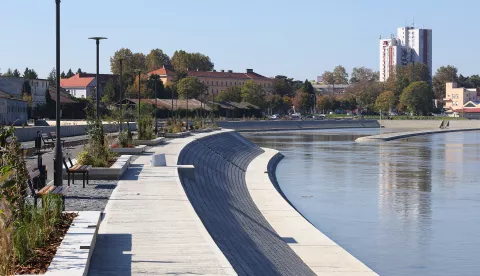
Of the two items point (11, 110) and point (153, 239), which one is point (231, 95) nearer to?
point (11, 110)

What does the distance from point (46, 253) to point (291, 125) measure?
122 metres

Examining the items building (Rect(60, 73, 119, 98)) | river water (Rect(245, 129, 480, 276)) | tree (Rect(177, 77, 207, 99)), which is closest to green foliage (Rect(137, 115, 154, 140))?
river water (Rect(245, 129, 480, 276))

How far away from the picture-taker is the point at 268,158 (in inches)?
2114

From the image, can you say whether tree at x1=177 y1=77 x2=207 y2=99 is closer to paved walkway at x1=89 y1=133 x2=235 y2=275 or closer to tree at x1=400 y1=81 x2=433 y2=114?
tree at x1=400 y1=81 x2=433 y2=114

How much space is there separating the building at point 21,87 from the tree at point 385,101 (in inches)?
3809

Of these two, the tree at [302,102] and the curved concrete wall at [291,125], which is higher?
the tree at [302,102]

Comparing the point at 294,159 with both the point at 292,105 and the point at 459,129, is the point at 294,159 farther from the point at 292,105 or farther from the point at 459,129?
the point at 292,105

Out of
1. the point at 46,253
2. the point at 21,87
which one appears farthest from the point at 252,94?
the point at 46,253

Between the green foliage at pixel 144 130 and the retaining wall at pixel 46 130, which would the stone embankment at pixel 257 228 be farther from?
the retaining wall at pixel 46 130

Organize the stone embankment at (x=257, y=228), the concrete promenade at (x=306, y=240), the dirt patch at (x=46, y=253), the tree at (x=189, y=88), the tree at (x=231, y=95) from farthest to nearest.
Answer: the tree at (x=231, y=95)
the tree at (x=189, y=88)
the concrete promenade at (x=306, y=240)
the stone embankment at (x=257, y=228)
the dirt patch at (x=46, y=253)

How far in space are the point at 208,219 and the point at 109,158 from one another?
23.4 feet

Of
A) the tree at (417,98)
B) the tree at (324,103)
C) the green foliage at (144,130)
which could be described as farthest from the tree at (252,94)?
the green foliage at (144,130)

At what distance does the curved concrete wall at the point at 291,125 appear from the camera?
114662 mm

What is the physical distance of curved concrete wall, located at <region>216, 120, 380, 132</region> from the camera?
376 feet
